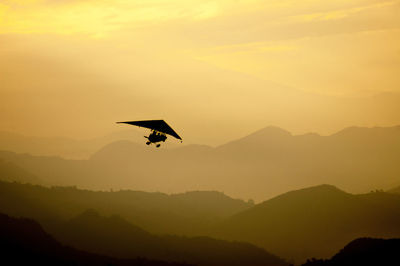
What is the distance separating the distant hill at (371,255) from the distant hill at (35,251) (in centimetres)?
3850

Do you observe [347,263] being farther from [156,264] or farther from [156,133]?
[156,133]

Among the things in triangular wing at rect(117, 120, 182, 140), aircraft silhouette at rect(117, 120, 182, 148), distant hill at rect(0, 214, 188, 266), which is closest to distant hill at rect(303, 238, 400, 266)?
distant hill at rect(0, 214, 188, 266)

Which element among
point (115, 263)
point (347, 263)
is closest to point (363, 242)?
point (347, 263)

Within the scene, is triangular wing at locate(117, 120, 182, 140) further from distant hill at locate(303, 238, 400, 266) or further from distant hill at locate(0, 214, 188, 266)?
distant hill at locate(0, 214, 188, 266)

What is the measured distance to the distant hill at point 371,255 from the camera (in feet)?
332

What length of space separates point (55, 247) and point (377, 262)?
105109 mm

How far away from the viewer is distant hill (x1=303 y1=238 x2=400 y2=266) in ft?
332

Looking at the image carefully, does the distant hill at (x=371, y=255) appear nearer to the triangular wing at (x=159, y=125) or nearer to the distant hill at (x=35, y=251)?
the distant hill at (x=35, y=251)

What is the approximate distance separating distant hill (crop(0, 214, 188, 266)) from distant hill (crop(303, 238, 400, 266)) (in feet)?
126

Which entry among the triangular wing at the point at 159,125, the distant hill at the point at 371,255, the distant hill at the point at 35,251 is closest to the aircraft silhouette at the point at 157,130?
the triangular wing at the point at 159,125

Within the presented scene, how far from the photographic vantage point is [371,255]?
10544 cm

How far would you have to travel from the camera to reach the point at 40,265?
145 metres

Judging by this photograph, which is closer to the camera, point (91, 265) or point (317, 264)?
point (317, 264)

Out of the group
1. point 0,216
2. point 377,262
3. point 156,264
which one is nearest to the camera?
point 377,262
